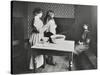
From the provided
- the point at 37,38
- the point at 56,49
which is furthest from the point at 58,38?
the point at 37,38

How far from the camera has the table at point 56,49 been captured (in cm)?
179

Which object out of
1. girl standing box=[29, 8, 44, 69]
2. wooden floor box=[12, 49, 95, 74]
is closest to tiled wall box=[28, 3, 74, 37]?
girl standing box=[29, 8, 44, 69]

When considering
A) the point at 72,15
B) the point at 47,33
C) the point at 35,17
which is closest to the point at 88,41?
the point at 72,15

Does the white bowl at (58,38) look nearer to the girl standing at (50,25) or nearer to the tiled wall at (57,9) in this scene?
the girl standing at (50,25)

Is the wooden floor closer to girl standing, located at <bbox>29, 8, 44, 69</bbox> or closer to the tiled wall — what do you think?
girl standing, located at <bbox>29, 8, 44, 69</bbox>

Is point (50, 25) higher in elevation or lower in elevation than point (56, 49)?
higher

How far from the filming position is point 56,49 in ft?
6.00

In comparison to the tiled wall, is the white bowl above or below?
below

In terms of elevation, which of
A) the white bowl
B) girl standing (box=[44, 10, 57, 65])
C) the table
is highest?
girl standing (box=[44, 10, 57, 65])

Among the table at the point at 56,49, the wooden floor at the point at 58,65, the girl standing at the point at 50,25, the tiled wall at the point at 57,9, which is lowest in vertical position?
the wooden floor at the point at 58,65

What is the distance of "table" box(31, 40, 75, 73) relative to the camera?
5.88ft

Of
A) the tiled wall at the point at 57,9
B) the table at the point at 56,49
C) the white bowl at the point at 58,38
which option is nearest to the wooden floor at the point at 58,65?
the table at the point at 56,49

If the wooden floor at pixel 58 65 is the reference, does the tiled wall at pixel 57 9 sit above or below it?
above

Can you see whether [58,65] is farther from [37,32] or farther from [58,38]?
[37,32]
